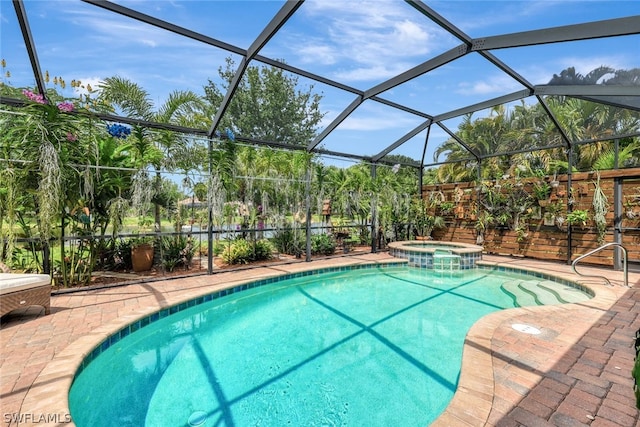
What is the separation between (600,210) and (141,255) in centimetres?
1163

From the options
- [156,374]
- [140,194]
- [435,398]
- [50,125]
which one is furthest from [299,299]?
[50,125]

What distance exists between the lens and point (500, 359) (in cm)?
314

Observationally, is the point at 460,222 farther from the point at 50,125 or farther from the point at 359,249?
the point at 50,125

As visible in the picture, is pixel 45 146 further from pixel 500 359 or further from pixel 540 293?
pixel 540 293

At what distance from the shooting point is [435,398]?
10.1 ft

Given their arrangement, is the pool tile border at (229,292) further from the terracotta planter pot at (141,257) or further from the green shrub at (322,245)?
the terracotta planter pot at (141,257)

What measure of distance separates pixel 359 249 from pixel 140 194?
7.64 meters

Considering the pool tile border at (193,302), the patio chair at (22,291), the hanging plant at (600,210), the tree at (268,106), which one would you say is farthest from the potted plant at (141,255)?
the tree at (268,106)

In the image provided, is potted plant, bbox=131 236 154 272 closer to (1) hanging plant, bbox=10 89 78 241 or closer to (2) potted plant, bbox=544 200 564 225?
(1) hanging plant, bbox=10 89 78 241

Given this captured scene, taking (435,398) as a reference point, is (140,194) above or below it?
above

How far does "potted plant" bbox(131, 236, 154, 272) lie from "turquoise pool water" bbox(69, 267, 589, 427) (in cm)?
275

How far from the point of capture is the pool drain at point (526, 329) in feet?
12.6

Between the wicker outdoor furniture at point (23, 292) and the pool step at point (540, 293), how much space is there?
781 centimetres

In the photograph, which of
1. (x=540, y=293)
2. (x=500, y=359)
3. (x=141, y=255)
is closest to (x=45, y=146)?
(x=141, y=255)
